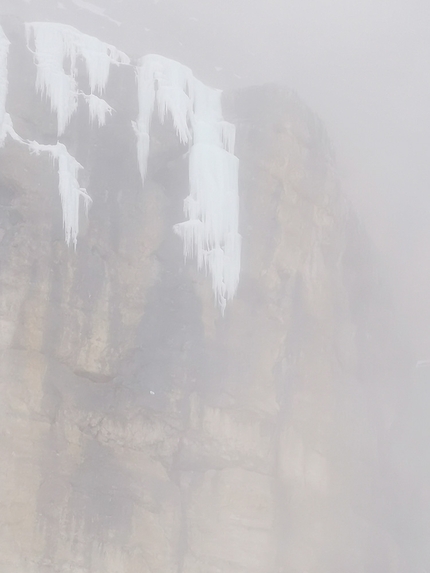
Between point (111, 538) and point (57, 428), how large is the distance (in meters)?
2.85

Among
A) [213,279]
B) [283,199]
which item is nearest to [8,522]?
[213,279]

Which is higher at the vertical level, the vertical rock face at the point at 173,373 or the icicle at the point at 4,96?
the icicle at the point at 4,96

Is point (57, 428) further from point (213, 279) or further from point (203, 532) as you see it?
point (213, 279)

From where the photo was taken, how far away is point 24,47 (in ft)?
55.3

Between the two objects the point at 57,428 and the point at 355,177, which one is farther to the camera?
the point at 355,177

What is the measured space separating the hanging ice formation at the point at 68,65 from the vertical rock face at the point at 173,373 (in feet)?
1.43

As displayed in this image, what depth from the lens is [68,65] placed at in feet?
57.3

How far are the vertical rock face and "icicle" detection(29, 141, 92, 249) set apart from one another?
23cm

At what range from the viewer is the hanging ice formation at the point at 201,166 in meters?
18.0

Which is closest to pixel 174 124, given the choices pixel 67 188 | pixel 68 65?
pixel 68 65

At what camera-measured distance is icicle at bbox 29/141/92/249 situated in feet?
52.7

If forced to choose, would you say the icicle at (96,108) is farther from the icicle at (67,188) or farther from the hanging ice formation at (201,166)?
the icicle at (67,188)

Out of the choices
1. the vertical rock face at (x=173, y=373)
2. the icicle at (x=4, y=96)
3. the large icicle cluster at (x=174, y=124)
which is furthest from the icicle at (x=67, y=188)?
the icicle at (x=4, y=96)

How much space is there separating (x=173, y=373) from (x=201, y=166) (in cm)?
587
